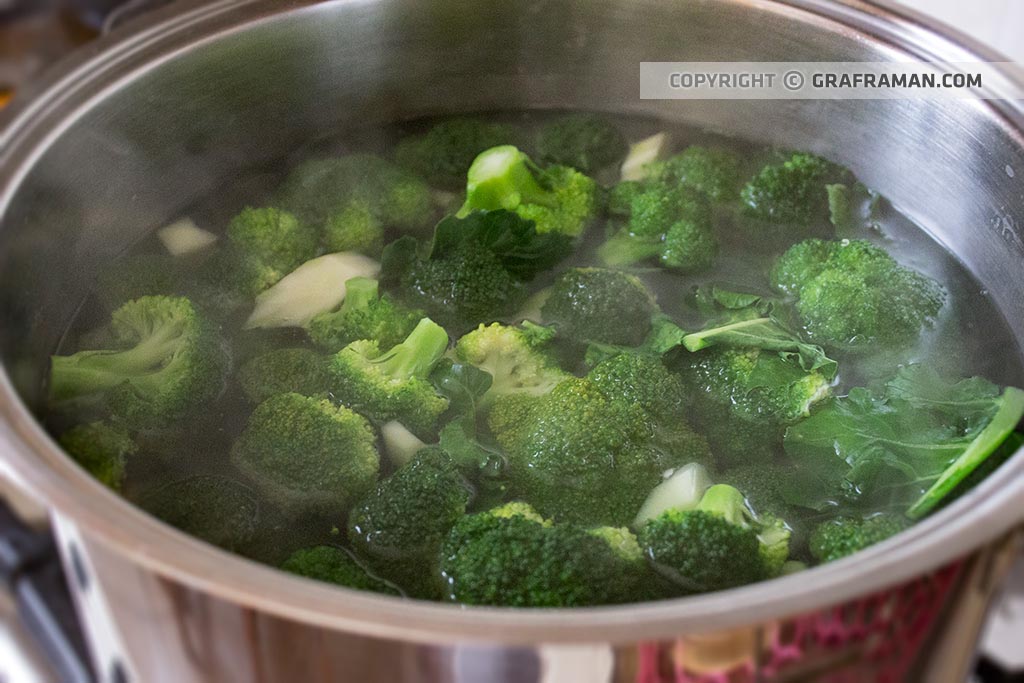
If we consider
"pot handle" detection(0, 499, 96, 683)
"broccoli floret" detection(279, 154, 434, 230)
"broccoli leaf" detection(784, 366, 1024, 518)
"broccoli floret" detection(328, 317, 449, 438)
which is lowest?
"pot handle" detection(0, 499, 96, 683)

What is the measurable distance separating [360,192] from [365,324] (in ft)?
0.93

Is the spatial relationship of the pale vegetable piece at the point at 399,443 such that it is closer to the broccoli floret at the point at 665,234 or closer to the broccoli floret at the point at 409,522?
the broccoli floret at the point at 409,522

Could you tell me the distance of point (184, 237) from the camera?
4.66 ft

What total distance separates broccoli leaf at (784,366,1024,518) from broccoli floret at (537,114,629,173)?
0.57m

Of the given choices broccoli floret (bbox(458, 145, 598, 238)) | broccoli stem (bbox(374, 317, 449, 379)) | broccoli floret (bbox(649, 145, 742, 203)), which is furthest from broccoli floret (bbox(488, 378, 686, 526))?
broccoli floret (bbox(649, 145, 742, 203))

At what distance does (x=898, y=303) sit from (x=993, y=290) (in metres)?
0.20

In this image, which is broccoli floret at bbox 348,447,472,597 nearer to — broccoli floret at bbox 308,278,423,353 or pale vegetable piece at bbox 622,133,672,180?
broccoli floret at bbox 308,278,423,353

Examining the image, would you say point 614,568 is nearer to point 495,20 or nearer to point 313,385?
point 313,385

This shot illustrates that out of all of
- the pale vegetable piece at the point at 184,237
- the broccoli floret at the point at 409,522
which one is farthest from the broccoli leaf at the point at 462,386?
the pale vegetable piece at the point at 184,237

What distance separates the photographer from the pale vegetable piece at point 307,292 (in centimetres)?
129

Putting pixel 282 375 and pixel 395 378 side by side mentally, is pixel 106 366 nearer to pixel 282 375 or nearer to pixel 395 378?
pixel 282 375

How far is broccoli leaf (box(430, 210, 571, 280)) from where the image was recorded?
4.34ft

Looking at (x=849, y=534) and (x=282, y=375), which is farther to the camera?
(x=282, y=375)

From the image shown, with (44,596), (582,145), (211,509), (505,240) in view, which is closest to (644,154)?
(582,145)
